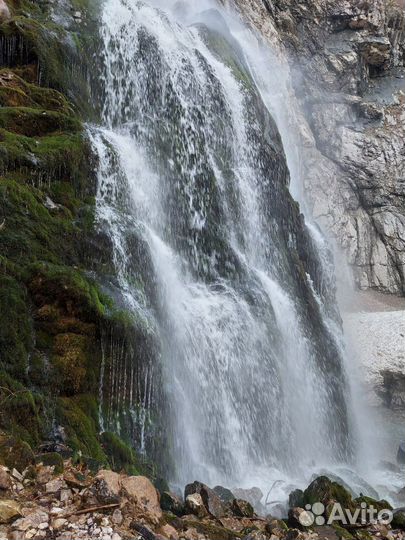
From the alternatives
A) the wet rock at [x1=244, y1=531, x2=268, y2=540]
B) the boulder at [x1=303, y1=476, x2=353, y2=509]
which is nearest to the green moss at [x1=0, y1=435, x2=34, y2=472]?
the wet rock at [x1=244, y1=531, x2=268, y2=540]

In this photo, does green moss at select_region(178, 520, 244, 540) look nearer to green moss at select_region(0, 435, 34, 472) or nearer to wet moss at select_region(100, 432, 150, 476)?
green moss at select_region(0, 435, 34, 472)

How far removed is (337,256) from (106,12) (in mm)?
19124

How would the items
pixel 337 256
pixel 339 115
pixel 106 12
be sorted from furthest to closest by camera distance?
pixel 339 115 → pixel 337 256 → pixel 106 12

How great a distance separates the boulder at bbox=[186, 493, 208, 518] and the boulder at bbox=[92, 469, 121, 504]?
52.2 inches

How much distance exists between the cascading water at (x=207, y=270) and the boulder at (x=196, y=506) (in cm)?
230

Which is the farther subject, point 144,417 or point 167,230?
point 167,230

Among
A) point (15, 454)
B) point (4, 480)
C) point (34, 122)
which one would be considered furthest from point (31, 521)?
point (34, 122)

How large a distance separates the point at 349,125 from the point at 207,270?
23.6 metres

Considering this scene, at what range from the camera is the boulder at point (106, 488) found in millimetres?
5012

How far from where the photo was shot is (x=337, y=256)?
30672mm

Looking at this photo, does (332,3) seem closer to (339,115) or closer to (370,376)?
(339,115)

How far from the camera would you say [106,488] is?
16.7 ft

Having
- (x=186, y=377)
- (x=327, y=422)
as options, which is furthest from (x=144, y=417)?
(x=327, y=422)

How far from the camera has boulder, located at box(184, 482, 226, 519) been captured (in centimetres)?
629
